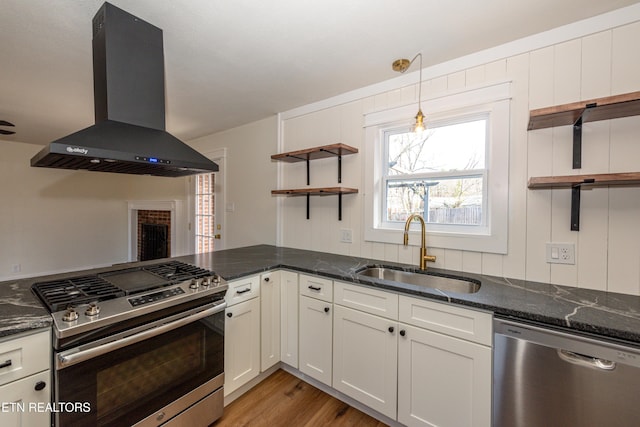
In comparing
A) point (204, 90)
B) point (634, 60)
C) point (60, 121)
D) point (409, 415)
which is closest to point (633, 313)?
point (409, 415)

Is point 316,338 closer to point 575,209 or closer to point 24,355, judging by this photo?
point 24,355

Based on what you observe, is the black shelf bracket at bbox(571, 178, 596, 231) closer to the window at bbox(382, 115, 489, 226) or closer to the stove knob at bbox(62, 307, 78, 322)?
the window at bbox(382, 115, 489, 226)

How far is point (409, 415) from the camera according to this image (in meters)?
1.52

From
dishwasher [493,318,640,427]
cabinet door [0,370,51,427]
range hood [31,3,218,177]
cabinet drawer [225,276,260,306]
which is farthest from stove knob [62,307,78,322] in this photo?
dishwasher [493,318,640,427]

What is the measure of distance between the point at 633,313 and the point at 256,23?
7.58ft

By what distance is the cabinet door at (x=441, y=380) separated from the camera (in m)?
1.30

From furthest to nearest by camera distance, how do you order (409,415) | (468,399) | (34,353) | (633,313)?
1. (409,415)
2. (468,399)
3. (633,313)
4. (34,353)

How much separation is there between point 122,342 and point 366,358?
130 cm

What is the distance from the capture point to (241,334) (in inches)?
72.3

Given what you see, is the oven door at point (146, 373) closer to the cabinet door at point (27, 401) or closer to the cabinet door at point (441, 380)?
the cabinet door at point (27, 401)

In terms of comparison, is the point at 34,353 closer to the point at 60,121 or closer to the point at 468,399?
the point at 468,399

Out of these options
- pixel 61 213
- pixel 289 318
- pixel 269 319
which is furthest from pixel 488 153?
pixel 61 213

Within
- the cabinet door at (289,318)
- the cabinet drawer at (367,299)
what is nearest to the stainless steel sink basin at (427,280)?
the cabinet drawer at (367,299)

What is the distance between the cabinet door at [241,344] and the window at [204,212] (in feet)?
7.39
